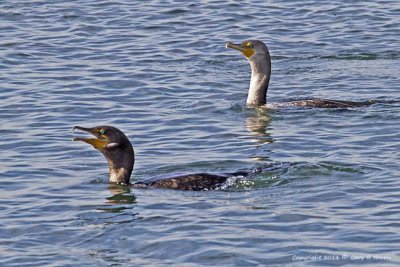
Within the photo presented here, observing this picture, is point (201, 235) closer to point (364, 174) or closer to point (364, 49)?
point (364, 174)

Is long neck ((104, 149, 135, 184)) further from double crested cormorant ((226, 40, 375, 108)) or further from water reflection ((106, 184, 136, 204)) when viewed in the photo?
double crested cormorant ((226, 40, 375, 108))

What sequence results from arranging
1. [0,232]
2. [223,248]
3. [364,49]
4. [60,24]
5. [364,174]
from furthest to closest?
[60,24], [364,49], [364,174], [0,232], [223,248]

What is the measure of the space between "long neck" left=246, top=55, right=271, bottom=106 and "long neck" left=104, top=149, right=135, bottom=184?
4.87 m

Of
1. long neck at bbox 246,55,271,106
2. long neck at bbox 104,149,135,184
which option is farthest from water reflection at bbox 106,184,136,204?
long neck at bbox 246,55,271,106

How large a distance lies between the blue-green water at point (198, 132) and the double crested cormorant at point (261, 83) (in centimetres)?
19

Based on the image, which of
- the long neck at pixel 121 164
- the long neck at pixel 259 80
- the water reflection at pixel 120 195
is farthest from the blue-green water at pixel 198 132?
the long neck at pixel 259 80

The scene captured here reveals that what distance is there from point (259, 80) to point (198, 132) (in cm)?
244

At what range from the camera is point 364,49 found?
2373cm

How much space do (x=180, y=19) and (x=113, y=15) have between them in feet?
4.19

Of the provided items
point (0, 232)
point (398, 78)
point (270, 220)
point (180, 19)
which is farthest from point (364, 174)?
point (180, 19)

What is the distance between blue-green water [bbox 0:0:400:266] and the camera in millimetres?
13438

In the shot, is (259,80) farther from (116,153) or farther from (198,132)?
(116,153)

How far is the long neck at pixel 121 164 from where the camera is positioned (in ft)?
51.9

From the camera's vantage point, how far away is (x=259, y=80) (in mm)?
20688
